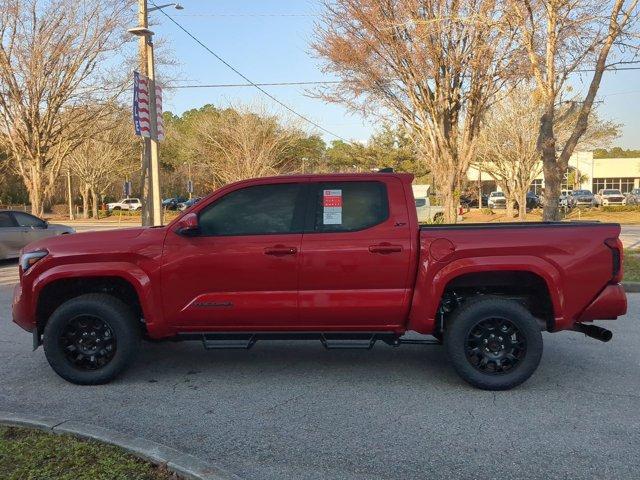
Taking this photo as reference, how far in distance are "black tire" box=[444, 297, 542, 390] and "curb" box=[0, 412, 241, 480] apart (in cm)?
245

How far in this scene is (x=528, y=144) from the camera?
1164 inches

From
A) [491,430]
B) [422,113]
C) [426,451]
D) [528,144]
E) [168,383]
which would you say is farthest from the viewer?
[528,144]

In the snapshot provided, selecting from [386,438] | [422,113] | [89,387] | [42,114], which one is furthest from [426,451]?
[42,114]

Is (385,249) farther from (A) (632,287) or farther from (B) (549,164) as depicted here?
(B) (549,164)

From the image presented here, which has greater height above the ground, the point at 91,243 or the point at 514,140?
the point at 514,140

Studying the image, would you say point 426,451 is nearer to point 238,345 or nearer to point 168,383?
point 238,345

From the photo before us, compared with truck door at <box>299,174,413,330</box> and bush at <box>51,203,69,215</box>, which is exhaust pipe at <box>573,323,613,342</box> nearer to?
truck door at <box>299,174,413,330</box>

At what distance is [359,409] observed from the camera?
15.1 ft

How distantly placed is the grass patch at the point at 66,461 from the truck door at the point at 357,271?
2013 mm

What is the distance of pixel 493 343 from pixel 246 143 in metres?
34.1

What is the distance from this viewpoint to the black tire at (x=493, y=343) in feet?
16.1

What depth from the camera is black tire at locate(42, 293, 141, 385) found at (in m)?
5.09

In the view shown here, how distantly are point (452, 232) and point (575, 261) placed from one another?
1084 millimetres

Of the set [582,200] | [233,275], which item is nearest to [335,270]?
[233,275]
